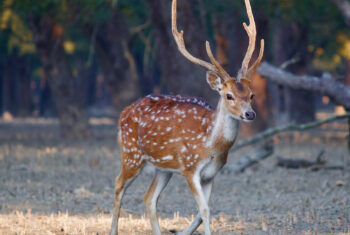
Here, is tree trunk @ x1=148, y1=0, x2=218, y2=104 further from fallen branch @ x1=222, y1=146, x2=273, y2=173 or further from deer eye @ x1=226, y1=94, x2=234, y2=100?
deer eye @ x1=226, y1=94, x2=234, y2=100

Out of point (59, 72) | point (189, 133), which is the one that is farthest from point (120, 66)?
point (189, 133)

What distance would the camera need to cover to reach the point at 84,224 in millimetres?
7605

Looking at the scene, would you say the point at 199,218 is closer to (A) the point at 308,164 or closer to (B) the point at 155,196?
(B) the point at 155,196

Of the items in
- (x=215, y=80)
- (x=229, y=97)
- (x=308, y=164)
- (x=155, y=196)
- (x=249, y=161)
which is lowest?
(x=308, y=164)

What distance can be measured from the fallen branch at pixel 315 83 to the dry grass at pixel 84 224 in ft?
15.4

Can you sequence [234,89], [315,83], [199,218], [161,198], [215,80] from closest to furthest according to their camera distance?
1. [234,89]
2. [215,80]
3. [199,218]
4. [161,198]
5. [315,83]

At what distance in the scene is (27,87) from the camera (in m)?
40.5

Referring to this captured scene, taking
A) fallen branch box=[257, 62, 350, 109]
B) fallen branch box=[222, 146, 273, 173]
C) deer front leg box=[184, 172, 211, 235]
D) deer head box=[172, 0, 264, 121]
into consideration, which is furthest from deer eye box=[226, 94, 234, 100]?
fallen branch box=[222, 146, 273, 173]

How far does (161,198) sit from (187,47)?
267 inches

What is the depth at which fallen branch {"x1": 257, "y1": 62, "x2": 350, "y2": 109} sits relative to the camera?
12172 millimetres

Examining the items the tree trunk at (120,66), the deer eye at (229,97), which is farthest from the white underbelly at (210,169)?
the tree trunk at (120,66)

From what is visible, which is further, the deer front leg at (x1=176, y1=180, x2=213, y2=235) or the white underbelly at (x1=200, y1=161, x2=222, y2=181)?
the deer front leg at (x1=176, y1=180, x2=213, y2=235)

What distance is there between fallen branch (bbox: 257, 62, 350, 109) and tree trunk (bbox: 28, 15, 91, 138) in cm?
795

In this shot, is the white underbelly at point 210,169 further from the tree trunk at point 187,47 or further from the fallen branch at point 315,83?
the tree trunk at point 187,47
